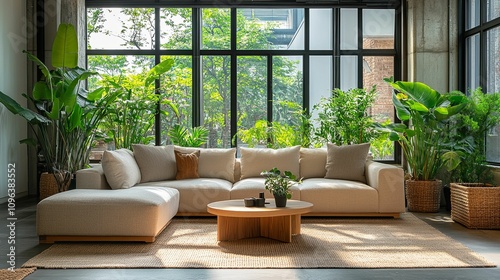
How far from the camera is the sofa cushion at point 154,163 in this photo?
296 inches

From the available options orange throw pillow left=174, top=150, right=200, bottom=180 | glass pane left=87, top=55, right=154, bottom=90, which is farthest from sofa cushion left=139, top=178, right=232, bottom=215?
glass pane left=87, top=55, right=154, bottom=90

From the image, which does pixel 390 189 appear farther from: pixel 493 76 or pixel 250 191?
pixel 493 76

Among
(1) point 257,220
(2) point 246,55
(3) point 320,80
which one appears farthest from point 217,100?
(1) point 257,220

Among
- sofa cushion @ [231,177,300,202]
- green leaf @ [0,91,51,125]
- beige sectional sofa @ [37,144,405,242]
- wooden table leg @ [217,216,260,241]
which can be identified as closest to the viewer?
beige sectional sofa @ [37,144,405,242]

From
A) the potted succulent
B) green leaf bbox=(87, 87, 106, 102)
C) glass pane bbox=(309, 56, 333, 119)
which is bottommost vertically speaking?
the potted succulent

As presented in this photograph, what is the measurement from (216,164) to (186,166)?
0.42 metres

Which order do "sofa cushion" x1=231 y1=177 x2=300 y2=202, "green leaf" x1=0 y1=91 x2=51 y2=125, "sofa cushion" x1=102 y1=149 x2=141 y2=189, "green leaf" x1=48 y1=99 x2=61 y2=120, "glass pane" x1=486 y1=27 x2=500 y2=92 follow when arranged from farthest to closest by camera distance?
"green leaf" x1=48 y1=99 x2=61 y2=120 < "green leaf" x1=0 y1=91 x2=51 y2=125 < "glass pane" x1=486 y1=27 x2=500 y2=92 < "sofa cushion" x1=231 y1=177 x2=300 y2=202 < "sofa cushion" x1=102 y1=149 x2=141 y2=189

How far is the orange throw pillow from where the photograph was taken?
776cm

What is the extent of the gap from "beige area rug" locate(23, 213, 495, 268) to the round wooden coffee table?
9 cm

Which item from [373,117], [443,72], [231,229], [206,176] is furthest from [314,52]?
[231,229]

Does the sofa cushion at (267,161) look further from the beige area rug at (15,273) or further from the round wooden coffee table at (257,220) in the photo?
the beige area rug at (15,273)

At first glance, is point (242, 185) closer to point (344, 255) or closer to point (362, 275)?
point (344, 255)

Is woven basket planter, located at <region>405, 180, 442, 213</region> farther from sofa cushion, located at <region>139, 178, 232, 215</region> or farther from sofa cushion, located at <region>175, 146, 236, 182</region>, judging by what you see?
sofa cushion, located at <region>139, 178, 232, 215</region>

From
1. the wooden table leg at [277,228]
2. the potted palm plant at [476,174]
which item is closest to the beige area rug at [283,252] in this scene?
the wooden table leg at [277,228]
